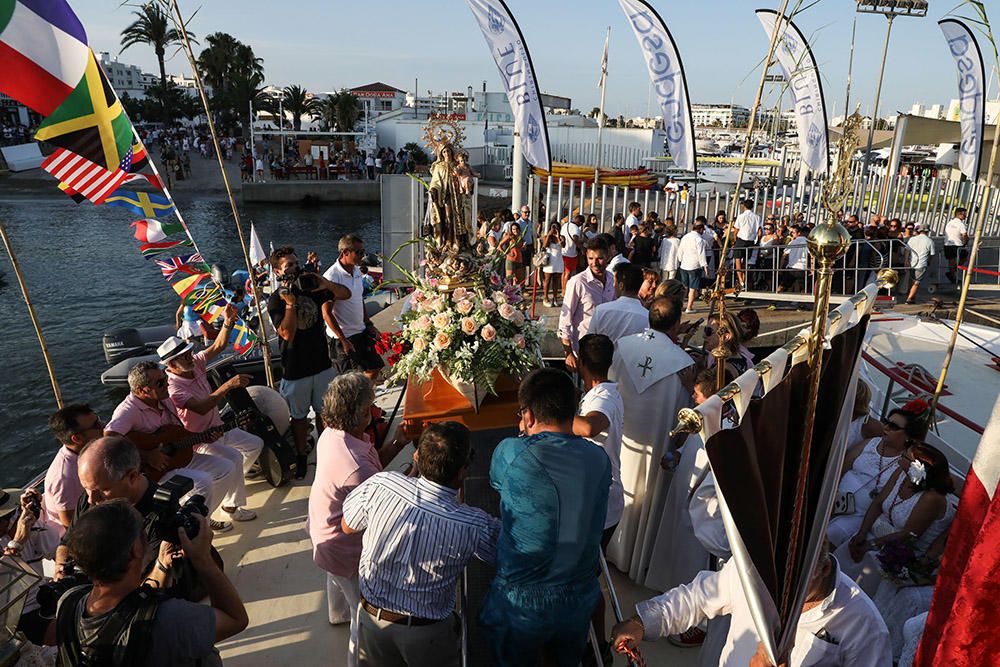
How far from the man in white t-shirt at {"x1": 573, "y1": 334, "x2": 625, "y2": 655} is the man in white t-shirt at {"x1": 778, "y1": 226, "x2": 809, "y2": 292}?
882 cm

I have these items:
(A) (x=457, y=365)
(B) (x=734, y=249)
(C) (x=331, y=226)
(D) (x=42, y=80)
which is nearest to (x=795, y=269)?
(B) (x=734, y=249)

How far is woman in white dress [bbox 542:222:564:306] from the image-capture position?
36.5ft

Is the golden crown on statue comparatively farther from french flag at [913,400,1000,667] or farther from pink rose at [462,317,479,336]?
french flag at [913,400,1000,667]

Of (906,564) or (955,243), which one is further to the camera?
(955,243)

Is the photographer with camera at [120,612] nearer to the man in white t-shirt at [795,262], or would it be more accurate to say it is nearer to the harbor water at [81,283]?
the harbor water at [81,283]

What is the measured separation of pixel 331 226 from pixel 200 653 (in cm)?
3108

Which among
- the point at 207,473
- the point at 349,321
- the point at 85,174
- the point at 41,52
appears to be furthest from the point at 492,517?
the point at 85,174

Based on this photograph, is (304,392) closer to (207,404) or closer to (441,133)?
(207,404)

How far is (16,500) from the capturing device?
5.03 meters

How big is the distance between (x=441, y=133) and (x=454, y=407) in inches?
82.9

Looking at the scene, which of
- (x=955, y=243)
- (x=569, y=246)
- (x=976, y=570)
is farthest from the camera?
(x=955, y=243)

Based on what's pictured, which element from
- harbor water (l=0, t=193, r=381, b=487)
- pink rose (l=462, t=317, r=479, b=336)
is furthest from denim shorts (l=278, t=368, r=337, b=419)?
harbor water (l=0, t=193, r=381, b=487)

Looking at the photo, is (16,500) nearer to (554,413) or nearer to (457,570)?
(457,570)

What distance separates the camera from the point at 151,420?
430cm
